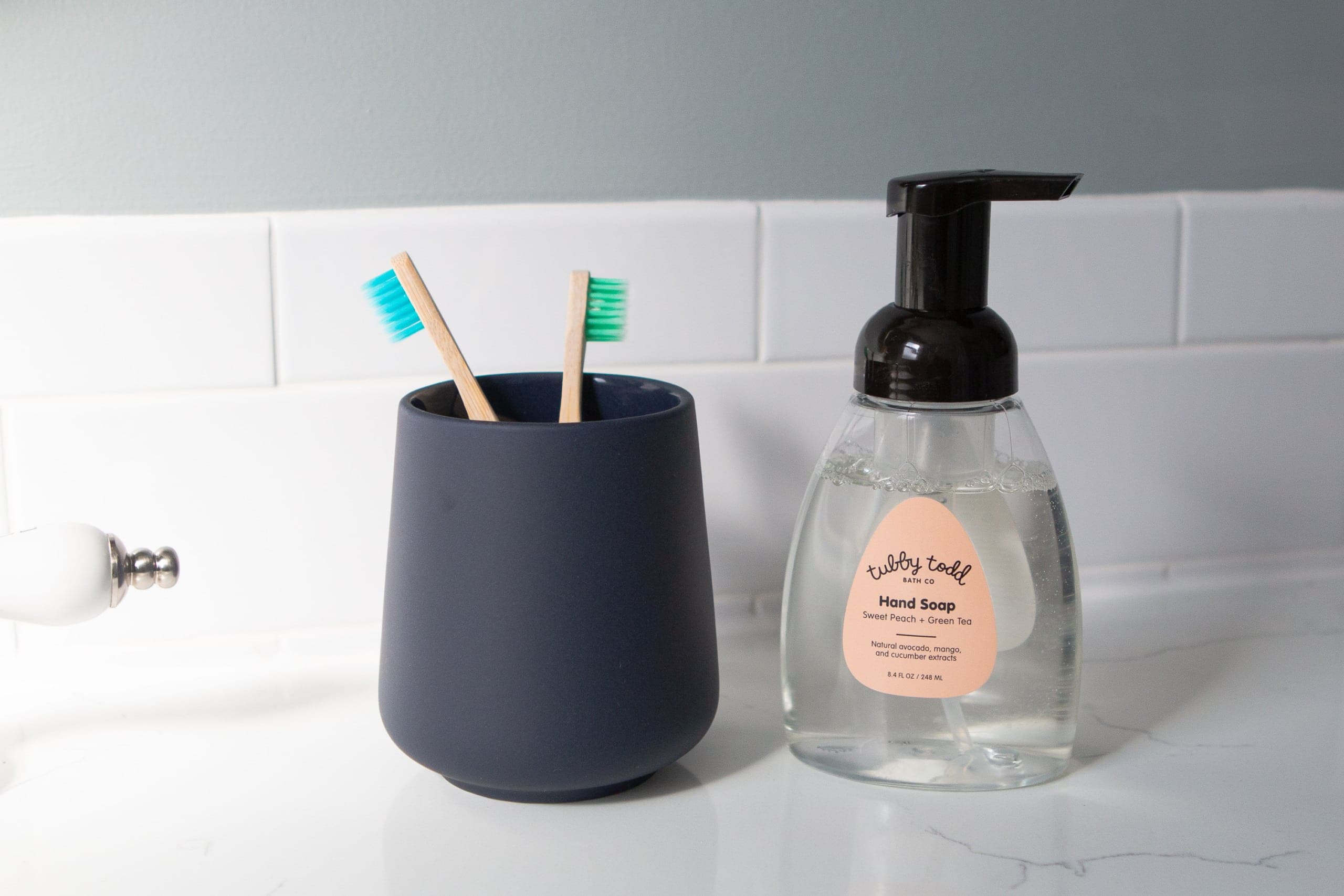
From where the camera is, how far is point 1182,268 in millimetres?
666

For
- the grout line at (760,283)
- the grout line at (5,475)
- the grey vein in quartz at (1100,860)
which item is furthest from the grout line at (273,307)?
the grey vein in quartz at (1100,860)

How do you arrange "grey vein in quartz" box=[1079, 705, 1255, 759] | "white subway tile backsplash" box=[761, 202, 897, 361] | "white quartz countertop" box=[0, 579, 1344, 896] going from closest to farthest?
"white quartz countertop" box=[0, 579, 1344, 896] → "grey vein in quartz" box=[1079, 705, 1255, 759] → "white subway tile backsplash" box=[761, 202, 897, 361]

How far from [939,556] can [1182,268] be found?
311 mm

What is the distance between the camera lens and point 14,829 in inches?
17.2

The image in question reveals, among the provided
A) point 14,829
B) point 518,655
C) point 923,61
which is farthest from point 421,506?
point 923,61

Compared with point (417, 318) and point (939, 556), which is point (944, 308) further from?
point (417, 318)

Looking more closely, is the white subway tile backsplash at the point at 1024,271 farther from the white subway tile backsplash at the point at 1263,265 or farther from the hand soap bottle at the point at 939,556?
the hand soap bottle at the point at 939,556

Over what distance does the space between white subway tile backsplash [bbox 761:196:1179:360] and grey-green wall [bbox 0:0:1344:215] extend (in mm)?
16

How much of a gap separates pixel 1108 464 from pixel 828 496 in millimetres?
262

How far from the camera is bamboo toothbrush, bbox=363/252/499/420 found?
0.46 meters

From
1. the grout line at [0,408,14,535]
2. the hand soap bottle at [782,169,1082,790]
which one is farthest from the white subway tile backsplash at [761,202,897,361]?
the grout line at [0,408,14,535]

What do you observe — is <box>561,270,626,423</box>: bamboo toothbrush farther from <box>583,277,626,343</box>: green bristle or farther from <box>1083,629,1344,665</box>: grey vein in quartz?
<box>1083,629,1344,665</box>: grey vein in quartz

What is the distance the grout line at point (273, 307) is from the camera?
1.82 feet

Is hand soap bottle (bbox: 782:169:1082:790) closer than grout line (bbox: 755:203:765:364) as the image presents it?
Yes
